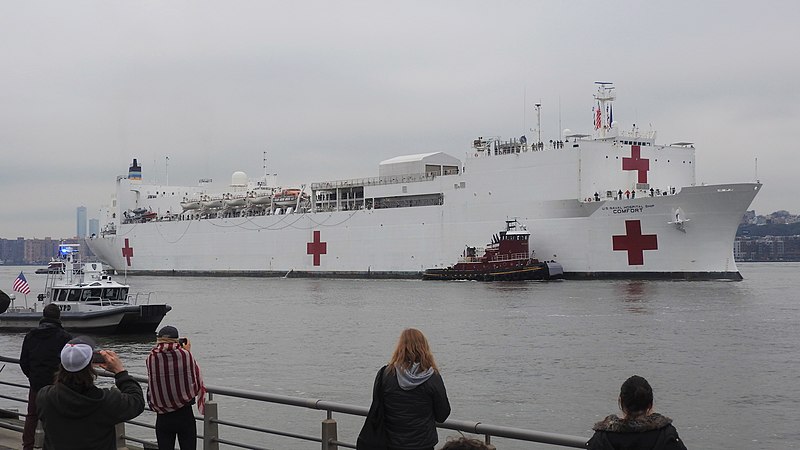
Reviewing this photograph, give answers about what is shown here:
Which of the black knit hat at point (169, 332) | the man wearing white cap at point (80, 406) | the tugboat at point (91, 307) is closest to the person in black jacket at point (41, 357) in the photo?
the black knit hat at point (169, 332)

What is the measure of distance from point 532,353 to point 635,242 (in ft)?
50.7

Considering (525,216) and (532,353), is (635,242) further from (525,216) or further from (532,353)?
(532,353)

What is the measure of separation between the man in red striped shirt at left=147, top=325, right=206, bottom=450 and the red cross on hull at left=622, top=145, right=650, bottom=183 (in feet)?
86.2

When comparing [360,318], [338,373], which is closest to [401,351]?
[338,373]

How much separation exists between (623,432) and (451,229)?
28.5m

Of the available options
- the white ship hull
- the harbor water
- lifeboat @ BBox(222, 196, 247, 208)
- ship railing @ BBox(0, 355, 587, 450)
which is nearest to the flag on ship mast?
the white ship hull

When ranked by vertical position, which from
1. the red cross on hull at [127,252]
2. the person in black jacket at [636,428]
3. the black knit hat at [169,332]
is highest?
the red cross on hull at [127,252]

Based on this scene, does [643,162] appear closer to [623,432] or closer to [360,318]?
[360,318]

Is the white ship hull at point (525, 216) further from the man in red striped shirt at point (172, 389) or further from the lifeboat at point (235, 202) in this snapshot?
the man in red striped shirt at point (172, 389)

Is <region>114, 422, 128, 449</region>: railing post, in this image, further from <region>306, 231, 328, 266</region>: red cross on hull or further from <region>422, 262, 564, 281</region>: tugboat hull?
<region>306, 231, 328, 266</region>: red cross on hull

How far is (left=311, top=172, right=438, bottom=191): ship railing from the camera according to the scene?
33.2 m

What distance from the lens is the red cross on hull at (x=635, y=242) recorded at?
26391mm

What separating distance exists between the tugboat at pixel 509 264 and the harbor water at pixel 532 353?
443 cm

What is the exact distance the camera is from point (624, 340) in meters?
13.2
